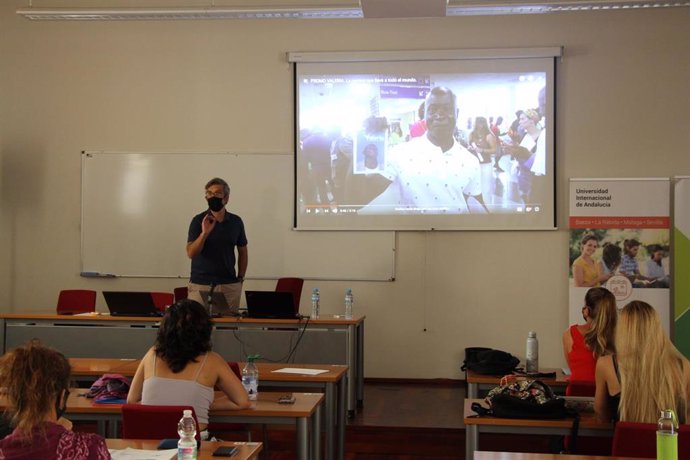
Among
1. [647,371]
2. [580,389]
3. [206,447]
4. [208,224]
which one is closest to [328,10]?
[208,224]

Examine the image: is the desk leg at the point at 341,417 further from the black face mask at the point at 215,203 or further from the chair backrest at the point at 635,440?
the chair backrest at the point at 635,440

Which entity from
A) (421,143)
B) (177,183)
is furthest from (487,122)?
(177,183)

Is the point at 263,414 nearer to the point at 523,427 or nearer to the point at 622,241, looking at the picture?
the point at 523,427

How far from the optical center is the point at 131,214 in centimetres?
893

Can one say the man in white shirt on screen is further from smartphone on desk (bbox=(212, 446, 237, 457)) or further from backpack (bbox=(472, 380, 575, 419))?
smartphone on desk (bbox=(212, 446, 237, 457))

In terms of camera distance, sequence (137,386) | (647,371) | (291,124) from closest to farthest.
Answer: (647,371) < (137,386) < (291,124)

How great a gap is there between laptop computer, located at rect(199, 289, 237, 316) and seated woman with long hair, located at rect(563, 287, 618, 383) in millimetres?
2881

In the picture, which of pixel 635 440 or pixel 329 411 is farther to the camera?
pixel 329 411

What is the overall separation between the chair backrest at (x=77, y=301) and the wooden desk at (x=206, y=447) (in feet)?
15.7

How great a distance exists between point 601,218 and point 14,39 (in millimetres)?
6684

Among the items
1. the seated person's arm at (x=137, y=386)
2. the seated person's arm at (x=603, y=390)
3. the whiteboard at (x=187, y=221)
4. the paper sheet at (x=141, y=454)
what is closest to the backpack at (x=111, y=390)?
the seated person's arm at (x=137, y=386)

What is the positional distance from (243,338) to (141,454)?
146 inches

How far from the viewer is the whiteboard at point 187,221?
341 inches

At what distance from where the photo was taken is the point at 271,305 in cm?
667
